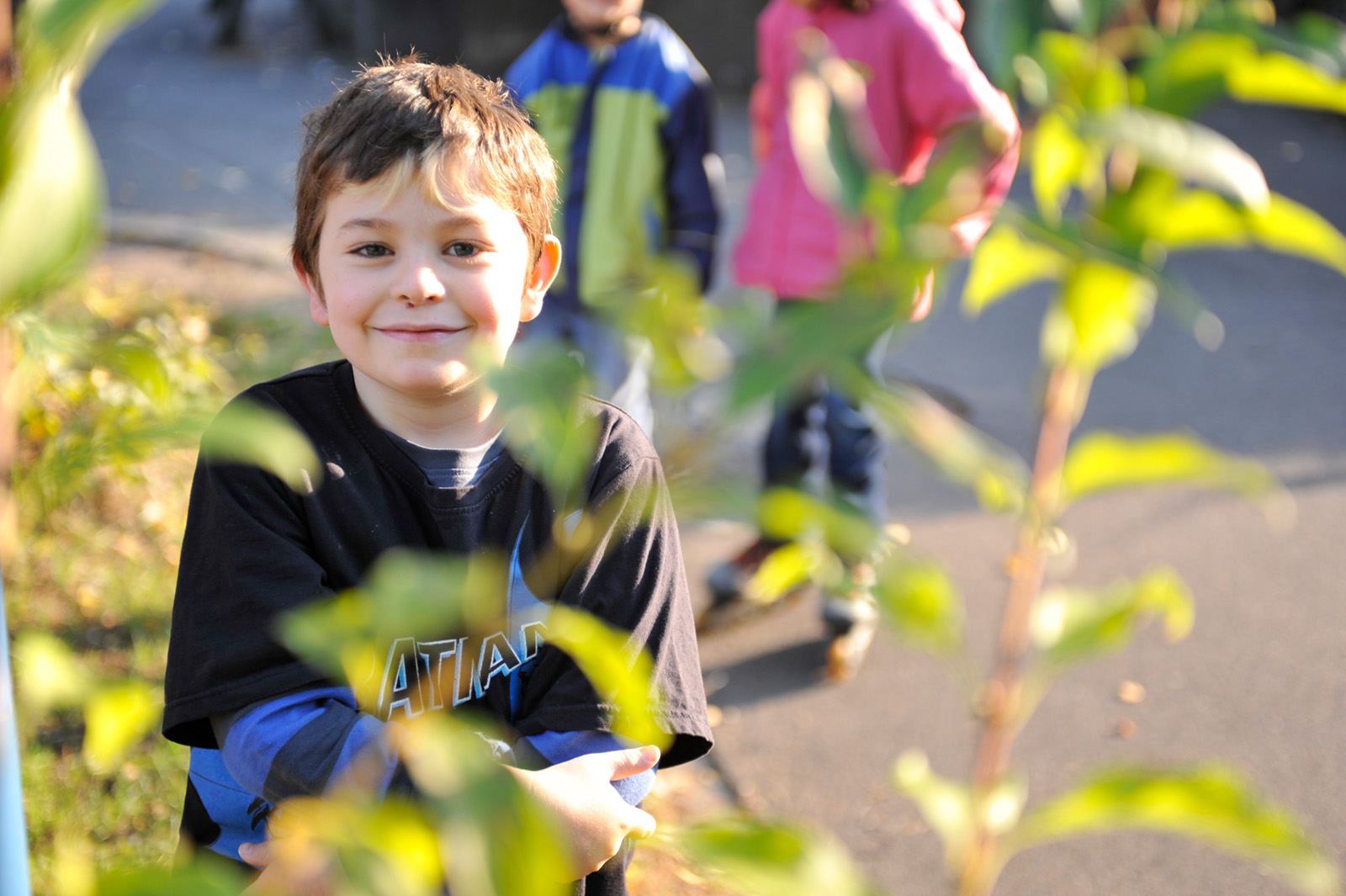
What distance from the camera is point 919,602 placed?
2.04 feet

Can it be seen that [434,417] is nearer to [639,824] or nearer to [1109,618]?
[639,824]

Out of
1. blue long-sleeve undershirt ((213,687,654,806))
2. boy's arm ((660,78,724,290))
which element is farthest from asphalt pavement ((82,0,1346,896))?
boy's arm ((660,78,724,290))

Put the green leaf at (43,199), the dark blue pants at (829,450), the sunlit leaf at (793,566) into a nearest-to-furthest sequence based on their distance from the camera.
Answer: the green leaf at (43,199)
the sunlit leaf at (793,566)
the dark blue pants at (829,450)

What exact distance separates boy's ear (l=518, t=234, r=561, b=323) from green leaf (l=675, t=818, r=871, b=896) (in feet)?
2.99

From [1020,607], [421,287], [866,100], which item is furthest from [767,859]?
[866,100]

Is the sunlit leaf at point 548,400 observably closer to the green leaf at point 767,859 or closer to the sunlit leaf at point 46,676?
the green leaf at point 767,859

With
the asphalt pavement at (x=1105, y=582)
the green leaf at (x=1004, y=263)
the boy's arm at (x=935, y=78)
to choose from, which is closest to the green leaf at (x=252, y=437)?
the asphalt pavement at (x=1105, y=582)

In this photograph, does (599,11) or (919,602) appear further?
(599,11)

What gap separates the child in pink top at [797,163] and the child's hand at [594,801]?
4.41ft

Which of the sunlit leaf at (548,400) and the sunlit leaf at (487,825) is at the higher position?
the sunlit leaf at (548,400)

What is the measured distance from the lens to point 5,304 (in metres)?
0.41

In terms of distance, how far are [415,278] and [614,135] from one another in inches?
75.5

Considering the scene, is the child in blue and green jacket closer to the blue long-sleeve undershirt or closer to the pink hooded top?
the pink hooded top

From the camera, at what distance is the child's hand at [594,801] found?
1164 mm
